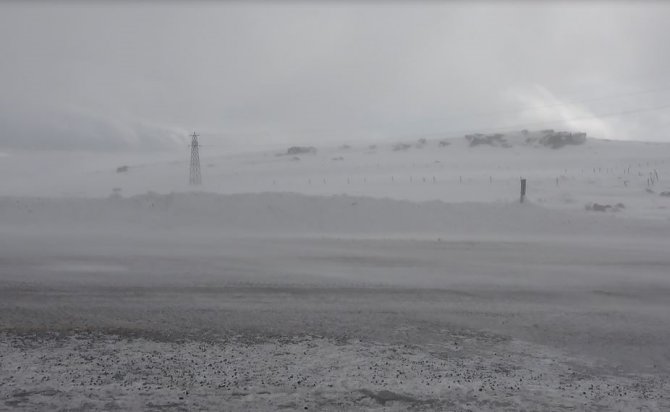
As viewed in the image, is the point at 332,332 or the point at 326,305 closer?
the point at 332,332

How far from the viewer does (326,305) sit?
7062 mm

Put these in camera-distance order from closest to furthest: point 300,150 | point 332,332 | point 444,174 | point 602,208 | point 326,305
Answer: point 332,332 < point 326,305 < point 602,208 < point 444,174 < point 300,150

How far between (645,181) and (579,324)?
2846cm

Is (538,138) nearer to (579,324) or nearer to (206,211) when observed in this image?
(206,211)

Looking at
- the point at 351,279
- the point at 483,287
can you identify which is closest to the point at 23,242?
the point at 351,279

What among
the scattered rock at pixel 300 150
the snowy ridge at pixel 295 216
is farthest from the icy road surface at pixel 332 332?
the scattered rock at pixel 300 150

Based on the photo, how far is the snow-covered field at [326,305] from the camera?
4.45 metres

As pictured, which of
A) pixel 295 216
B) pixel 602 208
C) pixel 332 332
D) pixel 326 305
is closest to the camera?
pixel 332 332

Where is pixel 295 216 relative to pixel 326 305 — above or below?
above

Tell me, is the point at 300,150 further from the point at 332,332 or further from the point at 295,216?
the point at 332,332

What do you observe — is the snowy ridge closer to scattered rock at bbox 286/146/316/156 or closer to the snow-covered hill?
the snow-covered hill

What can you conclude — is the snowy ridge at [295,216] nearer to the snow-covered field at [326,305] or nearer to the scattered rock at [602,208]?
the snow-covered field at [326,305]

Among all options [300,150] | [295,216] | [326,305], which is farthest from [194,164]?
[326,305]

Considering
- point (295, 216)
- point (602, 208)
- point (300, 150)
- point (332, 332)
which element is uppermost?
point (300, 150)
